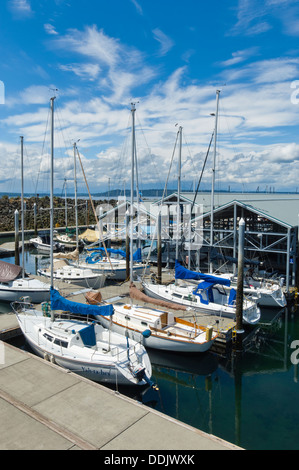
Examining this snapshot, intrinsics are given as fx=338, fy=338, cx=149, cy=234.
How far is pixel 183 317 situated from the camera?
23.1 metres

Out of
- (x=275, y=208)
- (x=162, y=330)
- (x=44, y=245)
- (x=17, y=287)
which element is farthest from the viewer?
(x=44, y=245)

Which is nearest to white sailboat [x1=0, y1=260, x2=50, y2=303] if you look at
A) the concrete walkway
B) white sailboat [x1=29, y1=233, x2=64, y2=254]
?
the concrete walkway

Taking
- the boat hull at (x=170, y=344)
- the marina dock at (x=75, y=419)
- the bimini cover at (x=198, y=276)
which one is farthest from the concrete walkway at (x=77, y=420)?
the bimini cover at (x=198, y=276)

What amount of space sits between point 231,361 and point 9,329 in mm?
13319

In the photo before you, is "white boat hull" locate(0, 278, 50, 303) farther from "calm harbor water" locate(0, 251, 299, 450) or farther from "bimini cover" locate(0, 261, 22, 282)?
"calm harbor water" locate(0, 251, 299, 450)

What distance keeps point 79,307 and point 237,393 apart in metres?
9.31

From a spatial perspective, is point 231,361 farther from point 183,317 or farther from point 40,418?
point 40,418

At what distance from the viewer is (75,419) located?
11.6 meters

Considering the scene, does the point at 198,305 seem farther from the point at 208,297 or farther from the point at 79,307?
the point at 79,307

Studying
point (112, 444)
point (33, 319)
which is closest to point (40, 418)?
point (112, 444)

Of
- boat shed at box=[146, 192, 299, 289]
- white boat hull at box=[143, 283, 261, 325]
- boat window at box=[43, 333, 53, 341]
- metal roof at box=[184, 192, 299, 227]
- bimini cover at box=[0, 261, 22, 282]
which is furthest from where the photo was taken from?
boat shed at box=[146, 192, 299, 289]

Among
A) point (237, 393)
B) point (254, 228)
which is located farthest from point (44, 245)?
point (237, 393)

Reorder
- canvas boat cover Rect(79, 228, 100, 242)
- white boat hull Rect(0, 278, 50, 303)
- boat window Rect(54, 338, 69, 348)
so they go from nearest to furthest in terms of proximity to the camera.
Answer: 1. boat window Rect(54, 338, 69, 348)
2. white boat hull Rect(0, 278, 50, 303)
3. canvas boat cover Rect(79, 228, 100, 242)

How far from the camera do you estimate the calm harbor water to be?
13.7 metres
